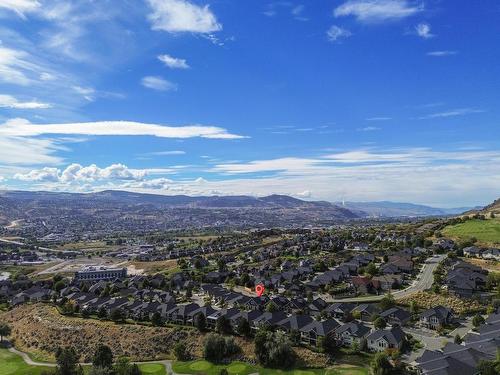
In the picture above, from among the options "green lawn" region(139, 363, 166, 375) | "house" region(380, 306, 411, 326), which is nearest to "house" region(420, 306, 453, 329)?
"house" region(380, 306, 411, 326)

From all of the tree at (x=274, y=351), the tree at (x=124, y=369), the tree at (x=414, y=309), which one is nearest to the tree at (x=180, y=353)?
the tree at (x=124, y=369)

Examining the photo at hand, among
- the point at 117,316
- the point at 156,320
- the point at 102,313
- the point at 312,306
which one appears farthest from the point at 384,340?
the point at 102,313

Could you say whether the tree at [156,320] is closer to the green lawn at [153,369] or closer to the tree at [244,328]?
the green lawn at [153,369]

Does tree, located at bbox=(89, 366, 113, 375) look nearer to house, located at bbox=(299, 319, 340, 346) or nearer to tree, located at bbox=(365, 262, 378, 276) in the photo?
house, located at bbox=(299, 319, 340, 346)

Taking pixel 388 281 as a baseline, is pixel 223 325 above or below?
below

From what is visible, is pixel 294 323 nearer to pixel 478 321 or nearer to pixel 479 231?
pixel 478 321

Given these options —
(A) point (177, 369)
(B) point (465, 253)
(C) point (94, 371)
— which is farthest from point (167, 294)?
(B) point (465, 253)

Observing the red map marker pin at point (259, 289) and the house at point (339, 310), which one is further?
the red map marker pin at point (259, 289)
